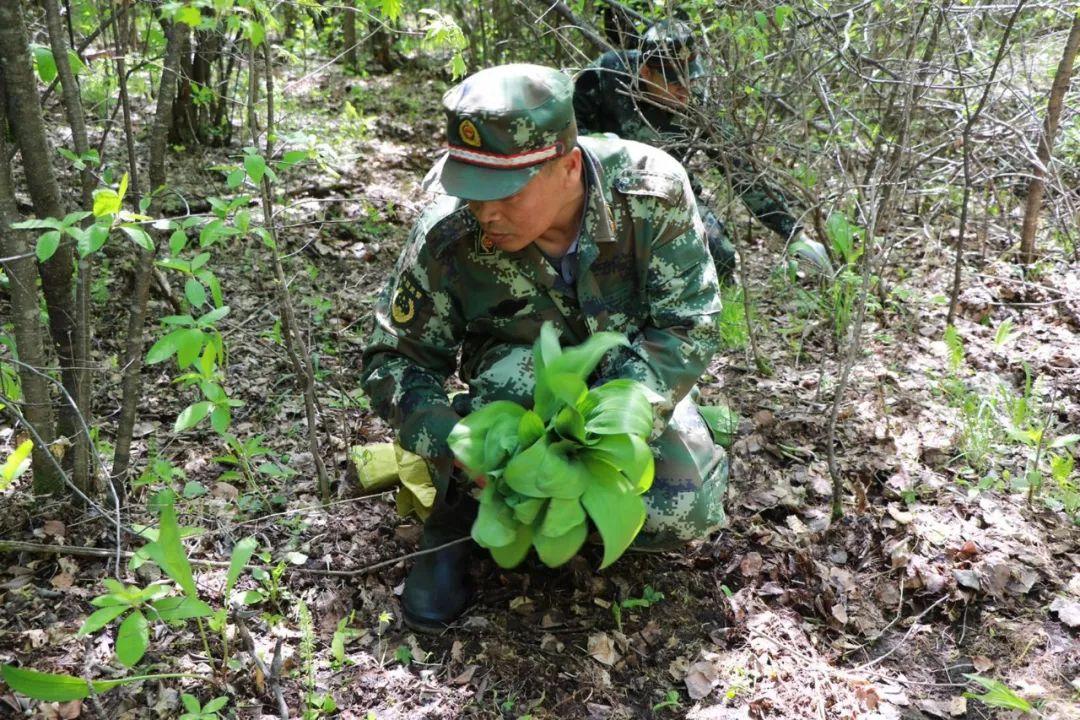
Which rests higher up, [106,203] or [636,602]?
[106,203]

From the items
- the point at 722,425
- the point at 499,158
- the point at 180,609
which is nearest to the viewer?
the point at 180,609

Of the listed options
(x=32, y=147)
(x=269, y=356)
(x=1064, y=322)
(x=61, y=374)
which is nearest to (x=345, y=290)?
(x=269, y=356)

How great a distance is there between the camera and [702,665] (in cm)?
242

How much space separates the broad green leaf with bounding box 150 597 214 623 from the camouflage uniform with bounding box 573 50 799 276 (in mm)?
3069

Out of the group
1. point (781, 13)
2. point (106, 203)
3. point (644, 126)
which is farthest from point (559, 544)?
point (644, 126)

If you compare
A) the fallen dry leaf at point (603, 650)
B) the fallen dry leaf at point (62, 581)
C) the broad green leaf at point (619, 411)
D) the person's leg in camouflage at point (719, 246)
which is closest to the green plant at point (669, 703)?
the fallen dry leaf at point (603, 650)

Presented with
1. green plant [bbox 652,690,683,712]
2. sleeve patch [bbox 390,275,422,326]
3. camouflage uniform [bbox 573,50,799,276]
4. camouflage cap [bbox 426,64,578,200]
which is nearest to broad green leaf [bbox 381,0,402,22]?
camouflage cap [bbox 426,64,578,200]

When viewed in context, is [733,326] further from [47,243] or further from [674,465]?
[47,243]

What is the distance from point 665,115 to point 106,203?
131 inches

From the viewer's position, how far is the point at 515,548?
2066 millimetres

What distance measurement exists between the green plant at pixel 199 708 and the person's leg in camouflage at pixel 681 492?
48.9 inches

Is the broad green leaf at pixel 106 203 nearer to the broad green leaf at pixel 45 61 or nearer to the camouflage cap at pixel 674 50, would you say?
the broad green leaf at pixel 45 61

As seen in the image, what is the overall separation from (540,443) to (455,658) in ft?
2.86

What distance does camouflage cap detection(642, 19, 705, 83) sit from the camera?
3615 millimetres
